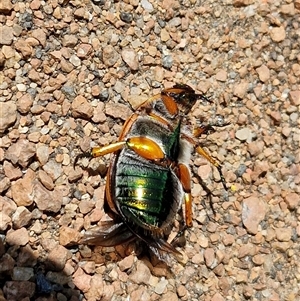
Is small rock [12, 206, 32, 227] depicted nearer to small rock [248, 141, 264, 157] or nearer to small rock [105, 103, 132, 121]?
small rock [105, 103, 132, 121]

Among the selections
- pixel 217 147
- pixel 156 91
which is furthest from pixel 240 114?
pixel 156 91

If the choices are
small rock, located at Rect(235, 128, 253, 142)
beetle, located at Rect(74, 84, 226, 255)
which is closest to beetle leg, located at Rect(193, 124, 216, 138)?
beetle, located at Rect(74, 84, 226, 255)

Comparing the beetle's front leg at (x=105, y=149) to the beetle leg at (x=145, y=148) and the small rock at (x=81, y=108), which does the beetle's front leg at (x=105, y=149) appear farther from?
the small rock at (x=81, y=108)

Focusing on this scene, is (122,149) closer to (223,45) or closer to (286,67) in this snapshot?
(223,45)

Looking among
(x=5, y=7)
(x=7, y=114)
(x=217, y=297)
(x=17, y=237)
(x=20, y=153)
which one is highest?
(x=5, y=7)

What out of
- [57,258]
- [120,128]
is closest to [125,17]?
[120,128]

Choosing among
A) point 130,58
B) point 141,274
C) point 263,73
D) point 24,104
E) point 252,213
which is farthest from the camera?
point 263,73

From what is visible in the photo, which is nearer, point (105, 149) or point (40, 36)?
point (105, 149)

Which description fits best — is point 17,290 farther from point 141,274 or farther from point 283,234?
point 283,234
